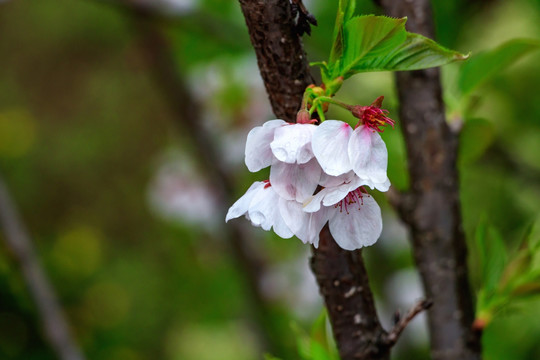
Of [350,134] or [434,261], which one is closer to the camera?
[350,134]

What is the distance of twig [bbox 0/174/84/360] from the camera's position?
1.00 m

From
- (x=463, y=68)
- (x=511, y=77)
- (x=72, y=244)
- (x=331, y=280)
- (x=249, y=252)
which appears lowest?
(x=72, y=244)

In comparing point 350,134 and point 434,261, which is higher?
point 350,134

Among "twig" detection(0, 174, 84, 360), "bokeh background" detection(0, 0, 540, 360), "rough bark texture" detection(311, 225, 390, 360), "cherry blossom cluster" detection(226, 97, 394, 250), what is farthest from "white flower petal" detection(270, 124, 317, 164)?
"twig" detection(0, 174, 84, 360)

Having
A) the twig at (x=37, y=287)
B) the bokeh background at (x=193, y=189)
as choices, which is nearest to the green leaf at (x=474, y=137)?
the bokeh background at (x=193, y=189)

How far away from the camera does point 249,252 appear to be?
135 cm

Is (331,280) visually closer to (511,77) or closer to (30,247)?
(30,247)

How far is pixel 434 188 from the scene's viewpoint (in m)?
0.68

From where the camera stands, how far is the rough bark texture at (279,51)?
0.46m

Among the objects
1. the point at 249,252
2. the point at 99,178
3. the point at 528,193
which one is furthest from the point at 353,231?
the point at 99,178

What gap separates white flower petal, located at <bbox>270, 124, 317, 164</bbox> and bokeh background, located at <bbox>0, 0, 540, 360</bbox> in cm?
27

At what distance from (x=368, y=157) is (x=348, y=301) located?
0.16 metres

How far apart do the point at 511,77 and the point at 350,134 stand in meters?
1.32

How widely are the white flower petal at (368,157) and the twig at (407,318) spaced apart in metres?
0.16
